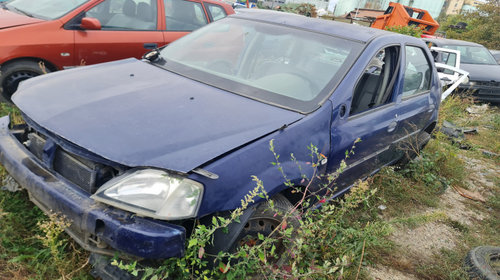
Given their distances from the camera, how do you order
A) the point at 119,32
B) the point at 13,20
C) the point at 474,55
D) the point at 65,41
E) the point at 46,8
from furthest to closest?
the point at 474,55
the point at 119,32
the point at 46,8
the point at 65,41
the point at 13,20

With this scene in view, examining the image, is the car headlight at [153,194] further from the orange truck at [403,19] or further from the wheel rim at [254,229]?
the orange truck at [403,19]

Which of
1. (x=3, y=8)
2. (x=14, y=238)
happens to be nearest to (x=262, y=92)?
(x=14, y=238)

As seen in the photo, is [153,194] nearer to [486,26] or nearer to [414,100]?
[414,100]

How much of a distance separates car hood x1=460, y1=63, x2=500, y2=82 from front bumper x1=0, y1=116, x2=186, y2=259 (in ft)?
30.0

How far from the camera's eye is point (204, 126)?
1.97m

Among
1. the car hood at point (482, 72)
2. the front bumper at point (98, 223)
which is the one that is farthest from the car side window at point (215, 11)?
the car hood at point (482, 72)

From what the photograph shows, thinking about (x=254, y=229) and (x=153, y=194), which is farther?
(x=254, y=229)

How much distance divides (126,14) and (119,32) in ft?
0.97

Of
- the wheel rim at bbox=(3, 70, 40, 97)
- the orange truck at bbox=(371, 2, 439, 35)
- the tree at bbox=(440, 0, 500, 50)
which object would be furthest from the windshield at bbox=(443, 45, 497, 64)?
the tree at bbox=(440, 0, 500, 50)

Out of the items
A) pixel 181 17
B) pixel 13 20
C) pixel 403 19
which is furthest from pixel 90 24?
pixel 403 19

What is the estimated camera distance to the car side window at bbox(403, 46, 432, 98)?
10.9 ft

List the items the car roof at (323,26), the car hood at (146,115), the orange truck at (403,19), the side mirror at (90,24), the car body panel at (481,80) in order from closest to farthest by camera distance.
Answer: the car hood at (146,115) < the car roof at (323,26) < the side mirror at (90,24) < the car body panel at (481,80) < the orange truck at (403,19)

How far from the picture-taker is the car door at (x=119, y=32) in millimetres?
4129

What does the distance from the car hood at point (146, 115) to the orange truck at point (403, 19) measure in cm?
1129
